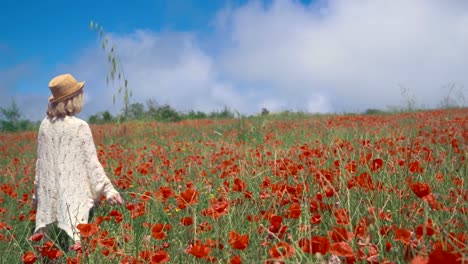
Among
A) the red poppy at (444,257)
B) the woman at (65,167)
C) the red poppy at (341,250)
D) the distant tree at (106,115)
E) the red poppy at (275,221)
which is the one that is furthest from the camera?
the distant tree at (106,115)

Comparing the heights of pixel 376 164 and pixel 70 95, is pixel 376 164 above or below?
below

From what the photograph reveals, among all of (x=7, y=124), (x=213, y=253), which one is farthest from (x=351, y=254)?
(x=7, y=124)

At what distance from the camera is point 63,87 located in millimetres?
3898

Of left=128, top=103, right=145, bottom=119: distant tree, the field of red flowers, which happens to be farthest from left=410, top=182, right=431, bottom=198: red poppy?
left=128, top=103, right=145, bottom=119: distant tree

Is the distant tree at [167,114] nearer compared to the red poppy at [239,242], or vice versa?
the red poppy at [239,242]

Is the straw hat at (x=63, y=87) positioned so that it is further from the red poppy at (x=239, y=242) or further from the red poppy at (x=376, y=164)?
the red poppy at (x=239, y=242)

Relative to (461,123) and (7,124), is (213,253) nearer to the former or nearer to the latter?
(461,123)

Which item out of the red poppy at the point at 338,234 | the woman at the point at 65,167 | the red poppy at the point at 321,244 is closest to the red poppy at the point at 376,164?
the red poppy at the point at 338,234

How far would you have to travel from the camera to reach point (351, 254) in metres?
1.37

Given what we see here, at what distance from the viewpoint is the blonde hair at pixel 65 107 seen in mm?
3967

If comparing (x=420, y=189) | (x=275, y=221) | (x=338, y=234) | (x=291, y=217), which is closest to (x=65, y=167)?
(x=291, y=217)

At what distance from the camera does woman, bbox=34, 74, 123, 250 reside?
380cm

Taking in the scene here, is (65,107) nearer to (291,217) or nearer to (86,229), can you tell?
(86,229)

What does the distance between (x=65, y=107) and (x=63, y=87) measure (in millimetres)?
198
